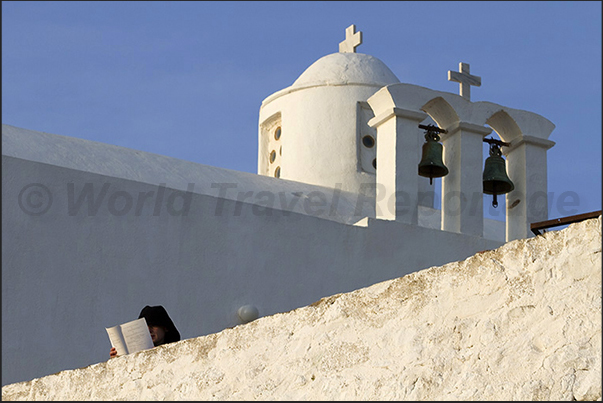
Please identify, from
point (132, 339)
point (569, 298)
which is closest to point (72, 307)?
point (132, 339)

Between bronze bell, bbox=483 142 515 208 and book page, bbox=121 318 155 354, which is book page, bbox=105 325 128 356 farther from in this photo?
bronze bell, bbox=483 142 515 208

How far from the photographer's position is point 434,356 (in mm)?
2887

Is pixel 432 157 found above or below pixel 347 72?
below

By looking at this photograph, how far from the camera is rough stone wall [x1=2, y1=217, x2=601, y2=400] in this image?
2695 millimetres

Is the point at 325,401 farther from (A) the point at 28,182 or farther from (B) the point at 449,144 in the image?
(B) the point at 449,144

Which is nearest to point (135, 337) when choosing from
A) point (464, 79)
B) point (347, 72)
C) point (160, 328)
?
point (160, 328)

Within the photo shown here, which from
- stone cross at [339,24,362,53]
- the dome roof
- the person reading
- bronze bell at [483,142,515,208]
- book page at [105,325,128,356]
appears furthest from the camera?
stone cross at [339,24,362,53]

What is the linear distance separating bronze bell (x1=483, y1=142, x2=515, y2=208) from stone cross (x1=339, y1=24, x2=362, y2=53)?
2.31m

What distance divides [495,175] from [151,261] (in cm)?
303

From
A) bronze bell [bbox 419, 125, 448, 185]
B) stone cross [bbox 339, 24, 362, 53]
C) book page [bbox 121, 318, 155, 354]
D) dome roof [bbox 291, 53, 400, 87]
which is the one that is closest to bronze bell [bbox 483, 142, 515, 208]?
bronze bell [bbox 419, 125, 448, 185]

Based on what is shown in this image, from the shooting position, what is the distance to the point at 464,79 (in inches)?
353

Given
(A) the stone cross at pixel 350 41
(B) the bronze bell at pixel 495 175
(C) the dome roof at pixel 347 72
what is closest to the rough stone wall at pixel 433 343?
(B) the bronze bell at pixel 495 175

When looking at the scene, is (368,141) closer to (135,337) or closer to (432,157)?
(432,157)

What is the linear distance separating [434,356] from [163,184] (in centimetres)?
459
